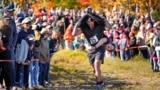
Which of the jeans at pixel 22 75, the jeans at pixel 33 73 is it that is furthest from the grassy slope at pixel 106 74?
the jeans at pixel 22 75

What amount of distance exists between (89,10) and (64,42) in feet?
36.6

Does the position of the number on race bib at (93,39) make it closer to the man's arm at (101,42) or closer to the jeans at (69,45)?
the man's arm at (101,42)

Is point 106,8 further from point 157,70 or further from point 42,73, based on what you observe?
point 42,73

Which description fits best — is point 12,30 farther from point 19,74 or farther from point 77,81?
point 77,81

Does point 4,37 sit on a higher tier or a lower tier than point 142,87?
higher

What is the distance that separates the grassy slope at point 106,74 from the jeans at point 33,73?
25.7 inches

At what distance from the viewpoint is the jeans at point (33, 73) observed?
1255cm

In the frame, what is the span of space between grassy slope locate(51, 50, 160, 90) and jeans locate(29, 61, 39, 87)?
65 cm

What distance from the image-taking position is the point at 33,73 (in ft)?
41.6

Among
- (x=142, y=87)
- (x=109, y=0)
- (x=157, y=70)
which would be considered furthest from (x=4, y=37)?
(x=109, y=0)

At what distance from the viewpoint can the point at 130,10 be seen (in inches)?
1225

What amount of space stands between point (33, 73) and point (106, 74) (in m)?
4.35

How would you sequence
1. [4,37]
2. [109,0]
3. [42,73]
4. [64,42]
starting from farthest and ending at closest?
[109,0]
[64,42]
[42,73]
[4,37]

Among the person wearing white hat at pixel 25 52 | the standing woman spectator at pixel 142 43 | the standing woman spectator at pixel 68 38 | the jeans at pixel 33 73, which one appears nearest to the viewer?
the person wearing white hat at pixel 25 52
